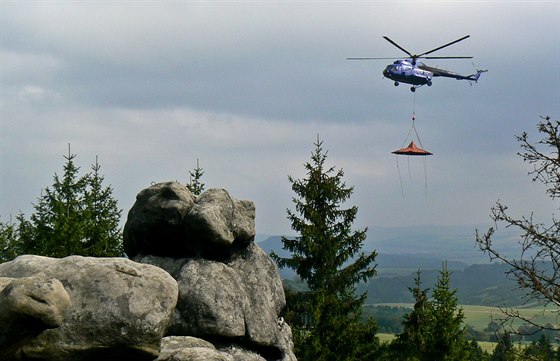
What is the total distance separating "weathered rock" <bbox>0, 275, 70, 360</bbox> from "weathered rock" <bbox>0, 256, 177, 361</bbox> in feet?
3.96

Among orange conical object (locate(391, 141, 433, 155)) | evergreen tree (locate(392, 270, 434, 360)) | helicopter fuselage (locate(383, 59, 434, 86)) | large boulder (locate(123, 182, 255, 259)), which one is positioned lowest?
evergreen tree (locate(392, 270, 434, 360))

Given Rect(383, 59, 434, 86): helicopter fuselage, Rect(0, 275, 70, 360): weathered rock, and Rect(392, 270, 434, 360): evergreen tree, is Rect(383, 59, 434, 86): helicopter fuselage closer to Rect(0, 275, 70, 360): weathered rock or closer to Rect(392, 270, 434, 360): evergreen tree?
Rect(392, 270, 434, 360): evergreen tree

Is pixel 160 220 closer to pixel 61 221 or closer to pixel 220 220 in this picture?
pixel 220 220

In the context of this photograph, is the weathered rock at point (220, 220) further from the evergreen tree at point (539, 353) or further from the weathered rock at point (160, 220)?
the evergreen tree at point (539, 353)

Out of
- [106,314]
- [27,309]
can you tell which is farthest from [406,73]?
[27,309]

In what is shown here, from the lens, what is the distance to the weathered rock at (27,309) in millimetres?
12742

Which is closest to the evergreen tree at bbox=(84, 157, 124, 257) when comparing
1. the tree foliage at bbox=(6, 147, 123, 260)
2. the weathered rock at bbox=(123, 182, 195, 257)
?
the tree foliage at bbox=(6, 147, 123, 260)

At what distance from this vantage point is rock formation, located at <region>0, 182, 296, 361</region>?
13461 millimetres

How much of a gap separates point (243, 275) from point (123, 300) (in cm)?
985

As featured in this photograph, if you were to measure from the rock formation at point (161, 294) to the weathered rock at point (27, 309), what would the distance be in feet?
0.06

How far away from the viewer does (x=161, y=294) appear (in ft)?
50.8

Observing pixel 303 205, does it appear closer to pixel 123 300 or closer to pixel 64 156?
pixel 64 156

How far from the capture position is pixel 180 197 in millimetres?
23781

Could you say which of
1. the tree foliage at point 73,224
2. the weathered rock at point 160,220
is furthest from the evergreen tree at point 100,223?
the weathered rock at point 160,220
